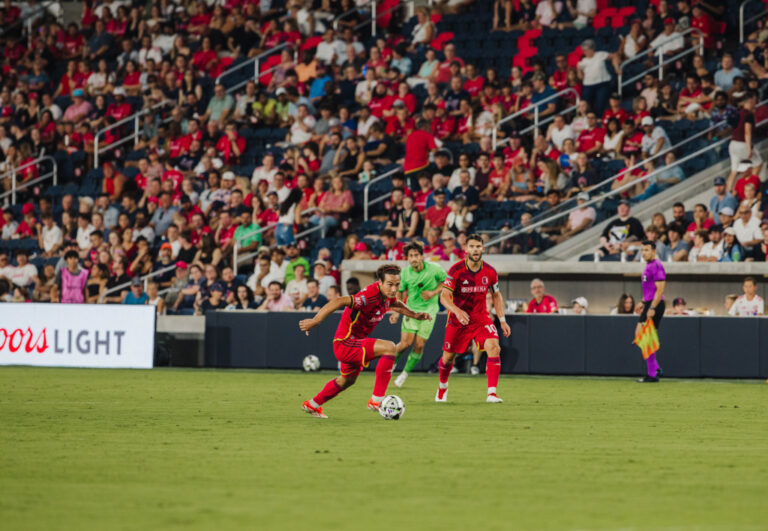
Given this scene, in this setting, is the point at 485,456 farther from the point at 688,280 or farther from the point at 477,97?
the point at 477,97

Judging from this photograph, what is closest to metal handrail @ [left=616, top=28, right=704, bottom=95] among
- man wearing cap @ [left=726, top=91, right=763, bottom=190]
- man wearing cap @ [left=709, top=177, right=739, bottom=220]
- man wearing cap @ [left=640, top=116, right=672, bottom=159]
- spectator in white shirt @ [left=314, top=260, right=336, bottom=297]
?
man wearing cap @ [left=640, top=116, right=672, bottom=159]

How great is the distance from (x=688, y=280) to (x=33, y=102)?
18.1m

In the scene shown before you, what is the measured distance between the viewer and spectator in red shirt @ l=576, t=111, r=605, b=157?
24500mm

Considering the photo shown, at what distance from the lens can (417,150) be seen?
2553 cm

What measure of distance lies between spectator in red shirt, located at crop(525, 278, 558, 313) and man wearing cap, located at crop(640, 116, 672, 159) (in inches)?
150

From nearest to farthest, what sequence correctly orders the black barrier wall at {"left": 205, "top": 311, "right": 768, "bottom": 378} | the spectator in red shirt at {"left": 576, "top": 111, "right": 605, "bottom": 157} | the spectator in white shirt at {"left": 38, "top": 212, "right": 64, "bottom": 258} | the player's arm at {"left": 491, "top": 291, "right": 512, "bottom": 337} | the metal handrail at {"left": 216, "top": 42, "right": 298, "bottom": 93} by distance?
the player's arm at {"left": 491, "top": 291, "right": 512, "bottom": 337} < the black barrier wall at {"left": 205, "top": 311, "right": 768, "bottom": 378} < the spectator in red shirt at {"left": 576, "top": 111, "right": 605, "bottom": 157} < the spectator in white shirt at {"left": 38, "top": 212, "right": 64, "bottom": 258} < the metal handrail at {"left": 216, "top": 42, "right": 298, "bottom": 93}

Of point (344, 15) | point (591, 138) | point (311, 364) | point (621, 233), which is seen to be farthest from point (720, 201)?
point (344, 15)

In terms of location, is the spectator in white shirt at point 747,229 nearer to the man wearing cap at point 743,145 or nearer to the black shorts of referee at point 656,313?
the man wearing cap at point 743,145

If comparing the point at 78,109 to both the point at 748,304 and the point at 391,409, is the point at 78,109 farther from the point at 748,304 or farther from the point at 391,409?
the point at 391,409

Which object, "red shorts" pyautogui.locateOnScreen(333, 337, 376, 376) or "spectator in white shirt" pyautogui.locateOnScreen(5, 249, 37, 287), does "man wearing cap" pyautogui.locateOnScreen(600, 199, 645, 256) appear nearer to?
"red shorts" pyautogui.locateOnScreen(333, 337, 376, 376)

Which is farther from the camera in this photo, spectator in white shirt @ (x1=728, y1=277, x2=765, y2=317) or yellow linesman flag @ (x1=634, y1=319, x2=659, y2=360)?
spectator in white shirt @ (x1=728, y1=277, x2=765, y2=317)

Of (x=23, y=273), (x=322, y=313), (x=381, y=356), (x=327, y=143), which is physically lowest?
(x=381, y=356)

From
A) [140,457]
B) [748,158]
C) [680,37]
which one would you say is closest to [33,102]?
[680,37]

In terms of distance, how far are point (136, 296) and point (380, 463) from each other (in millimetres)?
16329
